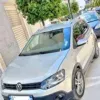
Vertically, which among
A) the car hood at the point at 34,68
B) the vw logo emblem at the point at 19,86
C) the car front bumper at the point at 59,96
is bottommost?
the car front bumper at the point at 59,96

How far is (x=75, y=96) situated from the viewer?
4660 mm

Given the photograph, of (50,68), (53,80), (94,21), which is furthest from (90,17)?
(53,80)

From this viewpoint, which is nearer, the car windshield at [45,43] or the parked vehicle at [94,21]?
the car windshield at [45,43]

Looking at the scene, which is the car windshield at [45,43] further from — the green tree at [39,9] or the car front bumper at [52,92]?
the green tree at [39,9]

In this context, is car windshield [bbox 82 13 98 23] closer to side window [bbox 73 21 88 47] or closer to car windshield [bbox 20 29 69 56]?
side window [bbox 73 21 88 47]

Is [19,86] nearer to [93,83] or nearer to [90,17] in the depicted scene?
[93,83]

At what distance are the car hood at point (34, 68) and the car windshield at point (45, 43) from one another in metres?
0.26

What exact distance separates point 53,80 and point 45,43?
1720 millimetres

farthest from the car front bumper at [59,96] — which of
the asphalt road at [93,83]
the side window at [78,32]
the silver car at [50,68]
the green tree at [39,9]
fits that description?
the green tree at [39,9]

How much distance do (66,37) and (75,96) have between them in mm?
1526

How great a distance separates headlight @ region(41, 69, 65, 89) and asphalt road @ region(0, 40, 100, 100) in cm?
92

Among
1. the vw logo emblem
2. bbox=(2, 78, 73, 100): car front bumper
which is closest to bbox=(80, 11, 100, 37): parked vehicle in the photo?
bbox=(2, 78, 73, 100): car front bumper

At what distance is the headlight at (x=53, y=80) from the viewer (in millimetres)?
4277

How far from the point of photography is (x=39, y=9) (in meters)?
10.7
